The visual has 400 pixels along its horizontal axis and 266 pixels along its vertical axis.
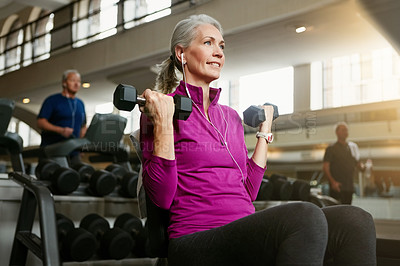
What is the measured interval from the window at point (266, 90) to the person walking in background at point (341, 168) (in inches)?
36.0

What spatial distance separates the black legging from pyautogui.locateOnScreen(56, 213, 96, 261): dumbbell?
3.44ft

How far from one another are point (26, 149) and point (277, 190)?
1.66 meters

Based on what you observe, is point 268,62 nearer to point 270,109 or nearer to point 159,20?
point 159,20

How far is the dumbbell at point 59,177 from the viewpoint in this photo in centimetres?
215

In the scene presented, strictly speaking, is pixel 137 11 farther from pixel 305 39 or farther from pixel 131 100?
pixel 131 100

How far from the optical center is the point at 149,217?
1001 mm

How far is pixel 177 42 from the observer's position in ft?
3.69

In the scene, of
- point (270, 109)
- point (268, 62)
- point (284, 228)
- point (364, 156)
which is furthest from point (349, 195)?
point (284, 228)

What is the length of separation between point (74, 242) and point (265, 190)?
1417 millimetres

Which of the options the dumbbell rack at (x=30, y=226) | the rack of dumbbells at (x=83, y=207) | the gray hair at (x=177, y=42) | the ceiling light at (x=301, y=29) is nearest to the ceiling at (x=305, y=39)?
the ceiling light at (x=301, y=29)

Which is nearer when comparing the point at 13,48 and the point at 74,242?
the point at 74,242

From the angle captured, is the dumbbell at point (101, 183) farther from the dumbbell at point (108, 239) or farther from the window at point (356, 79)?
the window at point (356, 79)

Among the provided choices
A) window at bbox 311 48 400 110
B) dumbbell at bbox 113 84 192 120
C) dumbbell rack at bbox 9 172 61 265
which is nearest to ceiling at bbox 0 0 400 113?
window at bbox 311 48 400 110

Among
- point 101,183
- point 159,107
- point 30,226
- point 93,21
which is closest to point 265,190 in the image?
point 101,183
